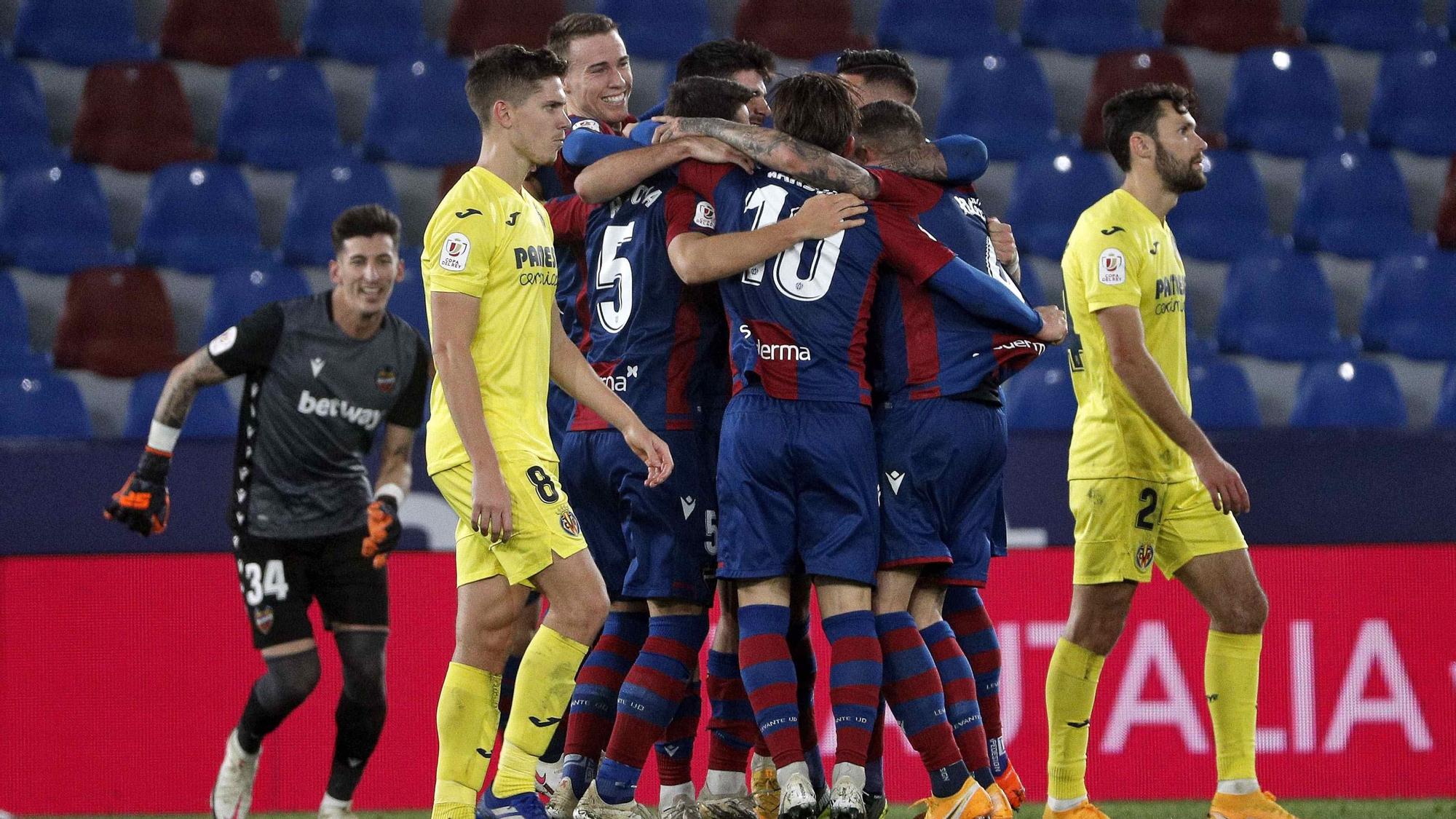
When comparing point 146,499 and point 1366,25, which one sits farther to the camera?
point 1366,25

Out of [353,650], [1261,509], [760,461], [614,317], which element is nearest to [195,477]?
[353,650]

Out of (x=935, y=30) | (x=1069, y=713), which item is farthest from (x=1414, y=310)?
(x=1069, y=713)

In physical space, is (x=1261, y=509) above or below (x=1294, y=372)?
below

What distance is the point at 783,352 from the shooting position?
4359 mm

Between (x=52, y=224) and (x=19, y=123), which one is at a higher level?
(x=19, y=123)

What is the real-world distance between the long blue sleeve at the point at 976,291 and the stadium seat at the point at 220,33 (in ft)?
19.4

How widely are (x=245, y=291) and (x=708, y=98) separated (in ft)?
12.9

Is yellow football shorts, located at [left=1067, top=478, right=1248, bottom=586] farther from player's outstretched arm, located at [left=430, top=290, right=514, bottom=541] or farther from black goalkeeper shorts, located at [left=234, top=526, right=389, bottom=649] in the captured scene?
black goalkeeper shorts, located at [left=234, top=526, right=389, bottom=649]

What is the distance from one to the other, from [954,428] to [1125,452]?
2.79 ft

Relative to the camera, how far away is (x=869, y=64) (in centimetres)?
Result: 555

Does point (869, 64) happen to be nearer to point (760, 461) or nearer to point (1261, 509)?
point (760, 461)

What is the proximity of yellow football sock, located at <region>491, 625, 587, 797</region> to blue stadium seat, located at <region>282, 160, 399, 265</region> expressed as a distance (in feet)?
15.0

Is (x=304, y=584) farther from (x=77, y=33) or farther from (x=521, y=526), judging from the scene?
(x=77, y=33)

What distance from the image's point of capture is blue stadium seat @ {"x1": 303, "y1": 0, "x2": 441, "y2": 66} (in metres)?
9.26
